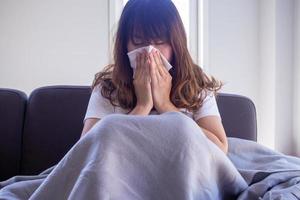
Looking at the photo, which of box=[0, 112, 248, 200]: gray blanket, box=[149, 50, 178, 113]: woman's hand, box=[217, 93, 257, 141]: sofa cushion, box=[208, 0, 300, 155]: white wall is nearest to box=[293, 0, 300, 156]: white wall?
box=[208, 0, 300, 155]: white wall

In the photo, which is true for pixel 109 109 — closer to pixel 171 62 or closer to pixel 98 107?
pixel 98 107

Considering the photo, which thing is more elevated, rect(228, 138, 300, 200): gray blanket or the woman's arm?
the woman's arm

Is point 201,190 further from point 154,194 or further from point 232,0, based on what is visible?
point 232,0

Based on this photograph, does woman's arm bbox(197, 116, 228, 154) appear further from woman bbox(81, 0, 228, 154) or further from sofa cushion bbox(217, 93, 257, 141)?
sofa cushion bbox(217, 93, 257, 141)

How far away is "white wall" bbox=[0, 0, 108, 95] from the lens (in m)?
1.79

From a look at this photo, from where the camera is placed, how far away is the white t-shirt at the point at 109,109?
3.20 feet

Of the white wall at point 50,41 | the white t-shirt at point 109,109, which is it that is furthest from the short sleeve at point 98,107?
the white wall at point 50,41

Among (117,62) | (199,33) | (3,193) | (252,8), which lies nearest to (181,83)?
(117,62)

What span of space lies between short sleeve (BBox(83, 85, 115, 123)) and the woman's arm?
0.88ft

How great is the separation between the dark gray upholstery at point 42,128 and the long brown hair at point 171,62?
0.14 m

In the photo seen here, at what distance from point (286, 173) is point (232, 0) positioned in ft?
4.79

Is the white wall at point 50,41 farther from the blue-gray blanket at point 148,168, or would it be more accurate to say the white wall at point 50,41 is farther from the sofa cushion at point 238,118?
the blue-gray blanket at point 148,168

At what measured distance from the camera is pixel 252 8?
6.53 feet

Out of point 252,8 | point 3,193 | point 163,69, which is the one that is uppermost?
point 252,8
